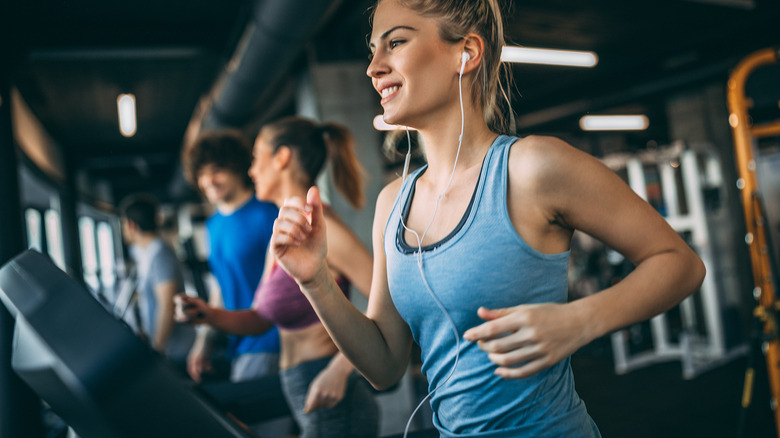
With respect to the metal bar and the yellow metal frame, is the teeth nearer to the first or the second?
the yellow metal frame

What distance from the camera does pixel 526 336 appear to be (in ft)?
1.95

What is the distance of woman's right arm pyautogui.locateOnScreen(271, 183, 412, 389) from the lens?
805 millimetres

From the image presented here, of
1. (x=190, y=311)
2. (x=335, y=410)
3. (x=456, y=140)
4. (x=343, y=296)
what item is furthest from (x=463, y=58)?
(x=190, y=311)

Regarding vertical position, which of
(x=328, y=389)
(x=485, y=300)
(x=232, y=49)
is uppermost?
(x=232, y=49)

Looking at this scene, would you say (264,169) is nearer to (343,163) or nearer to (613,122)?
(343,163)

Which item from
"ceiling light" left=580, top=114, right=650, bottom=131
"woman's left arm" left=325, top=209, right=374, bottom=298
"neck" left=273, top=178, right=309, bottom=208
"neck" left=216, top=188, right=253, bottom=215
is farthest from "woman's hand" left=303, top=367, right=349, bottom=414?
"ceiling light" left=580, top=114, right=650, bottom=131

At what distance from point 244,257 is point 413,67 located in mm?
1570

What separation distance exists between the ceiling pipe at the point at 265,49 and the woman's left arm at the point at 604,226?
8.10ft

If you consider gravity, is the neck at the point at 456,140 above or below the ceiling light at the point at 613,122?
below

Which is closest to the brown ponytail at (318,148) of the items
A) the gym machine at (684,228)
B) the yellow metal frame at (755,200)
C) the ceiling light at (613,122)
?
the yellow metal frame at (755,200)

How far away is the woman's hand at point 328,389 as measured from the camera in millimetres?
1378

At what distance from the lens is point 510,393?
77 cm

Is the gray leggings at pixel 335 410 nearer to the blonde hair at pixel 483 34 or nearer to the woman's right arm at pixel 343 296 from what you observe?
the woman's right arm at pixel 343 296

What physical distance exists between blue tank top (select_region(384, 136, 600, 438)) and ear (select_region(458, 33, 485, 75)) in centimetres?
13
